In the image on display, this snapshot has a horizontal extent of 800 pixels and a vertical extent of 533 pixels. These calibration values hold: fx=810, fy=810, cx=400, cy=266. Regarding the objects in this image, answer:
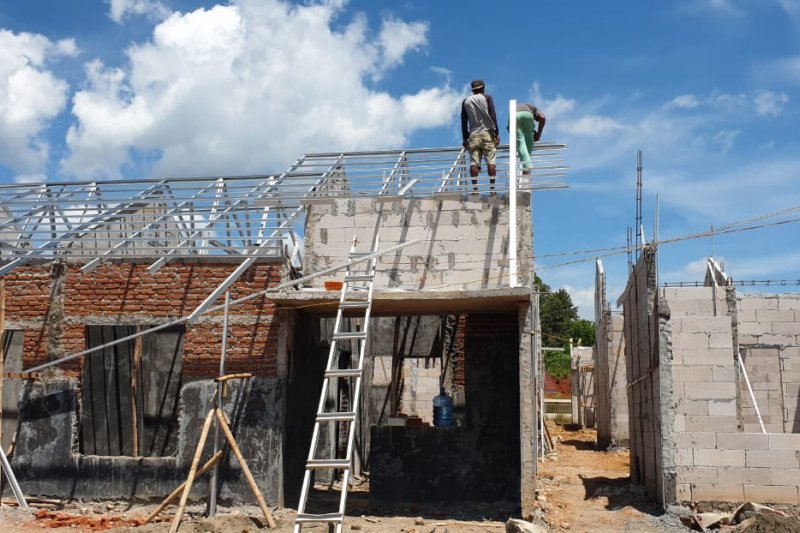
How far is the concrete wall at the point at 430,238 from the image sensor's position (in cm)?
1085

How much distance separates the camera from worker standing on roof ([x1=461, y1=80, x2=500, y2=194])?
38.5 ft

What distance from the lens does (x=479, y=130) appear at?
11.8 m

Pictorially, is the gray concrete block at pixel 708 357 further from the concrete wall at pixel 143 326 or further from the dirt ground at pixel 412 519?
the concrete wall at pixel 143 326

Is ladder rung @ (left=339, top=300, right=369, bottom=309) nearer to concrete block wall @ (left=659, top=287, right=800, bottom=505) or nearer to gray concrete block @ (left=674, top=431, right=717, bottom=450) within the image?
concrete block wall @ (left=659, top=287, right=800, bottom=505)

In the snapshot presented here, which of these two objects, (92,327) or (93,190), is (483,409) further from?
(93,190)

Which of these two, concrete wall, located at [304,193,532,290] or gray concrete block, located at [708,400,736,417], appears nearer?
gray concrete block, located at [708,400,736,417]

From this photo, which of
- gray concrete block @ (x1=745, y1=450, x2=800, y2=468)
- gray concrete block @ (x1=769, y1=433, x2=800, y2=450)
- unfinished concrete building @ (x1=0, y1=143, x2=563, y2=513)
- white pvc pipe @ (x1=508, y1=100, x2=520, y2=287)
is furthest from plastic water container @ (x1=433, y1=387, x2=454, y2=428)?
gray concrete block @ (x1=769, y1=433, x2=800, y2=450)

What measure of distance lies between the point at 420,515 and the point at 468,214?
4.25 m

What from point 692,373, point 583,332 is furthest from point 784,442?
point 583,332

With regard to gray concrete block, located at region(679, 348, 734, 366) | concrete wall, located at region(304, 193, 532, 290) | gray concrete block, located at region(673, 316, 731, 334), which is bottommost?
gray concrete block, located at region(679, 348, 734, 366)

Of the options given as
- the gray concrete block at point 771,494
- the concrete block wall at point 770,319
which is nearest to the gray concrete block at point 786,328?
the concrete block wall at point 770,319

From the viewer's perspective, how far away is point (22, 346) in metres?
11.9

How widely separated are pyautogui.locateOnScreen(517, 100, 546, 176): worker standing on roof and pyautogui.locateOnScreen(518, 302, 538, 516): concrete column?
248 centimetres

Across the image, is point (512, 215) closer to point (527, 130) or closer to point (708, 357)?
point (527, 130)
